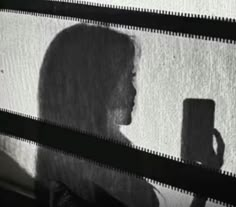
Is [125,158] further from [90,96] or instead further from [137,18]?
[137,18]

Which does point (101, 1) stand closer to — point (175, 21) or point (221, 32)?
point (175, 21)

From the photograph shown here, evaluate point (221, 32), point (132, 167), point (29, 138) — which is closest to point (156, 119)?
point (132, 167)

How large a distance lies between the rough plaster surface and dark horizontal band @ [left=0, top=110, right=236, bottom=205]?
0.09 feet

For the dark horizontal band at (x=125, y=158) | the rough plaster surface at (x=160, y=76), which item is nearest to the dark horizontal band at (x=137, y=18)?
the rough plaster surface at (x=160, y=76)

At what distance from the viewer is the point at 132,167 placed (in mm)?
949

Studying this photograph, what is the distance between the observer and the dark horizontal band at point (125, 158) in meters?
0.85

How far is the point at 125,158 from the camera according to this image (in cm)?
96

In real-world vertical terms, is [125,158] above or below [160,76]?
below

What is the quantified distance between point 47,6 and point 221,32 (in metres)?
A: 0.45

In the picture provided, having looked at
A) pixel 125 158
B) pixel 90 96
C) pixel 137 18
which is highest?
pixel 137 18

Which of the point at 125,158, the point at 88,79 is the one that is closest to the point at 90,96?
the point at 88,79

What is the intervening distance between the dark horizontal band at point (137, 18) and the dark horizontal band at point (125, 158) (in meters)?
0.29

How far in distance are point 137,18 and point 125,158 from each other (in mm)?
336

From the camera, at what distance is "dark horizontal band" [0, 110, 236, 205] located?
85 centimetres
